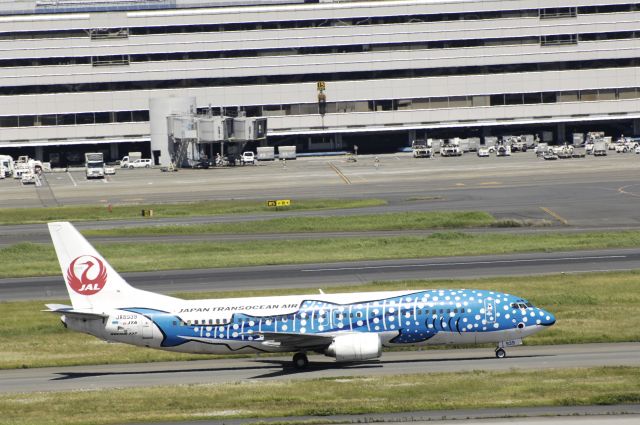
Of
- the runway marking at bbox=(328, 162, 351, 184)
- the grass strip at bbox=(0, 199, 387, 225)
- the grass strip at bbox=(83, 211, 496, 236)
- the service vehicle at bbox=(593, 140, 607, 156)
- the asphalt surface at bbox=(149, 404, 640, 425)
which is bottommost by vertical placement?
the asphalt surface at bbox=(149, 404, 640, 425)

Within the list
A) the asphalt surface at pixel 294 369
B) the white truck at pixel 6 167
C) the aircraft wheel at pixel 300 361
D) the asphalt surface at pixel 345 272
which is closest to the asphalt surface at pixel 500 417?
the asphalt surface at pixel 294 369

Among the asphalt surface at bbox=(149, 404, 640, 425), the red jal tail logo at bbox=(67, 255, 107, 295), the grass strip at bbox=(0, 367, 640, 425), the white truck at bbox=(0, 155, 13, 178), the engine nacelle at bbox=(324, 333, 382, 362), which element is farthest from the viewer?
the white truck at bbox=(0, 155, 13, 178)

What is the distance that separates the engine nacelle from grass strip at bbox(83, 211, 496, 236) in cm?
5301

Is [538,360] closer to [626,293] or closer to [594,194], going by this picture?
[626,293]

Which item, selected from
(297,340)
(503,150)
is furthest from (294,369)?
(503,150)

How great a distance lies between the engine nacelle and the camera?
54.6 metres

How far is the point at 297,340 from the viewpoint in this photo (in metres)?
55.4

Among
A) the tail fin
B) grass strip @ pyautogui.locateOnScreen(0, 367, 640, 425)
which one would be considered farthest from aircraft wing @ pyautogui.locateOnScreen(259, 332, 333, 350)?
the tail fin

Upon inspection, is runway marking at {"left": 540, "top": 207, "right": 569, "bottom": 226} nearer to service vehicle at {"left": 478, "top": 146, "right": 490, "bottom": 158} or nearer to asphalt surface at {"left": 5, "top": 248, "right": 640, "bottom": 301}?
asphalt surface at {"left": 5, "top": 248, "right": 640, "bottom": 301}

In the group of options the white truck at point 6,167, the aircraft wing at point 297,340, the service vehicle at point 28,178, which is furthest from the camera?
the white truck at point 6,167

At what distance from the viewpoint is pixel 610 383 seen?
48.9 meters

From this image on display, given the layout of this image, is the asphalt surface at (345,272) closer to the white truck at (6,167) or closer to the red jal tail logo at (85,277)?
the red jal tail logo at (85,277)

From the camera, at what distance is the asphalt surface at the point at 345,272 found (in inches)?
3177

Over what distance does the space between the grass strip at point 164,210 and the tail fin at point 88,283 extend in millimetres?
66495
